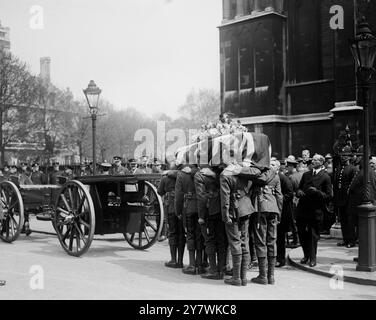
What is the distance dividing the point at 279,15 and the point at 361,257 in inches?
500

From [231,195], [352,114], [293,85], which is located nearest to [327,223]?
[231,195]

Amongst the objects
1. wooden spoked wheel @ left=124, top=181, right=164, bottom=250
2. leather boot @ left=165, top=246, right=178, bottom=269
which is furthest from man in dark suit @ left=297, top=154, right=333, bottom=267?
wooden spoked wheel @ left=124, top=181, right=164, bottom=250

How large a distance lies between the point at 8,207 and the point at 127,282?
5385mm

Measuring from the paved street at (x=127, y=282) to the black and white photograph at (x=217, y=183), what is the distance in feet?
0.10

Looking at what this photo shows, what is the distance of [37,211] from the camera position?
1202 centimetres

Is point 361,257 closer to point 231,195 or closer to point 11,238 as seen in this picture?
point 231,195

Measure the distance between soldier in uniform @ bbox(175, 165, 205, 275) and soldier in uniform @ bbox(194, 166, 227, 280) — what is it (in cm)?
40

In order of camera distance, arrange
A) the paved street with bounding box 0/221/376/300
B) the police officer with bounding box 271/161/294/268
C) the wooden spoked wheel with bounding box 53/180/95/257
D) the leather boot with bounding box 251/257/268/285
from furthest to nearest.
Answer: the wooden spoked wheel with bounding box 53/180/95/257 < the police officer with bounding box 271/161/294/268 < the leather boot with bounding box 251/257/268/285 < the paved street with bounding box 0/221/376/300

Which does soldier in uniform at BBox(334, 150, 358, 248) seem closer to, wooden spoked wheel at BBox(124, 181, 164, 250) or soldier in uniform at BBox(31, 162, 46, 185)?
wooden spoked wheel at BBox(124, 181, 164, 250)

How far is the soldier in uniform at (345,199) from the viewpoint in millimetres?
10820

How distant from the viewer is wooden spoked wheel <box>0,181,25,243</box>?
11.4 m

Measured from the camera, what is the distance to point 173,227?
9.12 metres

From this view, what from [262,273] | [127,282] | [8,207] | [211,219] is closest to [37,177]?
[8,207]

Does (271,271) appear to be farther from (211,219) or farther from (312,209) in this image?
(312,209)
